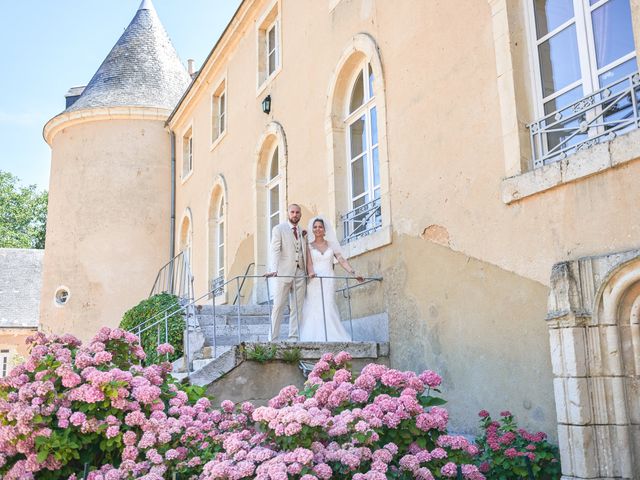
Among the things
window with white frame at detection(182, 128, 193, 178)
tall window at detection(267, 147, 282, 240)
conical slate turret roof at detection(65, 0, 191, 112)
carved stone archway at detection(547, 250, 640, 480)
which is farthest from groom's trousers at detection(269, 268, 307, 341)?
conical slate turret roof at detection(65, 0, 191, 112)

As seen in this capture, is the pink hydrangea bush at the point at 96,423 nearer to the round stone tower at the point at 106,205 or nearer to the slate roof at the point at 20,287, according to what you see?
the round stone tower at the point at 106,205

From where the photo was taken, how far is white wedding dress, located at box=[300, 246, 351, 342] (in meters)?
7.17

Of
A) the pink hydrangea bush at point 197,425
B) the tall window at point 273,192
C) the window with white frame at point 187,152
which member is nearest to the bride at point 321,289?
the pink hydrangea bush at point 197,425

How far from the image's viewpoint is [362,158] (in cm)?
839

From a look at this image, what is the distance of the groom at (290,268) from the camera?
287 inches

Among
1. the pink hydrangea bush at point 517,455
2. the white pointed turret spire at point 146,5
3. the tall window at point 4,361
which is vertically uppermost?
the white pointed turret spire at point 146,5

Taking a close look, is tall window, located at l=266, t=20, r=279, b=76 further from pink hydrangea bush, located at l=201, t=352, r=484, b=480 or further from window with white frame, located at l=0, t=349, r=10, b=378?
window with white frame, located at l=0, t=349, r=10, b=378

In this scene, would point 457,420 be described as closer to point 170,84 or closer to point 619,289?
point 619,289

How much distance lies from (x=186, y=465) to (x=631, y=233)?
3143mm

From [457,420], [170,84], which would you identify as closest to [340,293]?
[457,420]

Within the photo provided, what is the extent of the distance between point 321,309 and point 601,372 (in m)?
3.47

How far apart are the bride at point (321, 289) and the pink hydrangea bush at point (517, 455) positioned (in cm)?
257

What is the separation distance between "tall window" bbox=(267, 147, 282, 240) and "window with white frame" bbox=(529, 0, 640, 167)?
6.25m

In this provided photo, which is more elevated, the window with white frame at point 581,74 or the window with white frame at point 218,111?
the window with white frame at point 218,111
